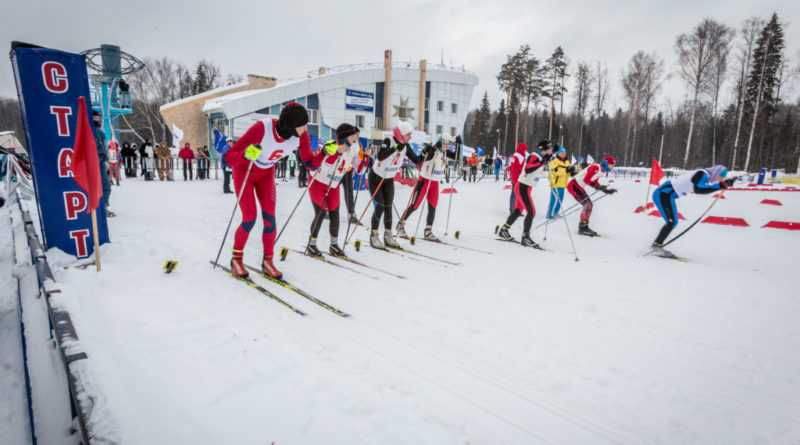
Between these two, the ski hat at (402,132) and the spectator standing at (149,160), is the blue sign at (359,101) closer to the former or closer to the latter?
the spectator standing at (149,160)

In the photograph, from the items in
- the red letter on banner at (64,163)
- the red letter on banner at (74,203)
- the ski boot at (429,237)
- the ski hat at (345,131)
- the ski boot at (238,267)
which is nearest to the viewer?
the ski boot at (238,267)

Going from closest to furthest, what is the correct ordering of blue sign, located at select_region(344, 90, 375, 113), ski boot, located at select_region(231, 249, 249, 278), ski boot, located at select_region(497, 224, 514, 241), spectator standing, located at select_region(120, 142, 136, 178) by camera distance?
ski boot, located at select_region(231, 249, 249, 278)
ski boot, located at select_region(497, 224, 514, 241)
spectator standing, located at select_region(120, 142, 136, 178)
blue sign, located at select_region(344, 90, 375, 113)

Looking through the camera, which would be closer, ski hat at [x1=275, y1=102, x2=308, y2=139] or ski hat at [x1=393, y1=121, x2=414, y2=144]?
ski hat at [x1=275, y1=102, x2=308, y2=139]

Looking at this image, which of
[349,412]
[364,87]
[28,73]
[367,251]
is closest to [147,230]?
[28,73]

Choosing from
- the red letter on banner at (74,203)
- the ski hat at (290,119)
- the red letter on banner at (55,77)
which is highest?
the red letter on banner at (55,77)

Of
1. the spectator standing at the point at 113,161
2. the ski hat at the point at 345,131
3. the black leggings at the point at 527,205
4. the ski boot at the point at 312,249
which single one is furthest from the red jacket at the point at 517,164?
the spectator standing at the point at 113,161

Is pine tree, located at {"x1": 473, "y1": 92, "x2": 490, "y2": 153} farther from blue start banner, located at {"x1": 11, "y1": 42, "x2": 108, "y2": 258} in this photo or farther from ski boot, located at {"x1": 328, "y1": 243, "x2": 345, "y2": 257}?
blue start banner, located at {"x1": 11, "y1": 42, "x2": 108, "y2": 258}

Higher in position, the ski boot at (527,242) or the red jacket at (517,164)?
the red jacket at (517,164)

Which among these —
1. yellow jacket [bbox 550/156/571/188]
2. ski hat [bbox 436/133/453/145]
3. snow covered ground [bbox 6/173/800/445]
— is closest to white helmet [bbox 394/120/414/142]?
ski hat [bbox 436/133/453/145]

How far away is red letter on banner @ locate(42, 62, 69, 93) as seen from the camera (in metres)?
3.94

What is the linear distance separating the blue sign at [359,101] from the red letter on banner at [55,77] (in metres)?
26.0

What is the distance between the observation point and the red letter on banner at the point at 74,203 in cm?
425

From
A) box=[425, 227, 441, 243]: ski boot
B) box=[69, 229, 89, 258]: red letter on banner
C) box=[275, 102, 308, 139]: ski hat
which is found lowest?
box=[425, 227, 441, 243]: ski boot

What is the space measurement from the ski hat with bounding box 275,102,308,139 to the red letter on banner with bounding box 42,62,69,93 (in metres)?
2.48
